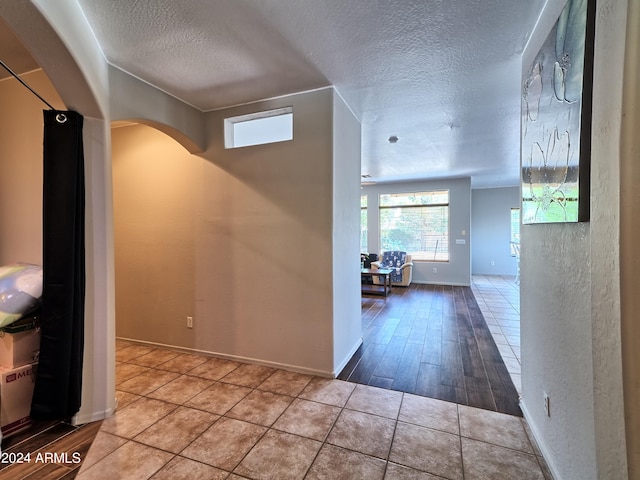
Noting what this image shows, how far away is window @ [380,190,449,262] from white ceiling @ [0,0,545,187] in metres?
4.19

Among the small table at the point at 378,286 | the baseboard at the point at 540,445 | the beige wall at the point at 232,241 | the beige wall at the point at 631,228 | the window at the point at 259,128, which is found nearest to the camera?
the beige wall at the point at 631,228

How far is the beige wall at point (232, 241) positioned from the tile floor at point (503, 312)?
1.98 m

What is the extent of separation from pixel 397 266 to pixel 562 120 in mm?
6195

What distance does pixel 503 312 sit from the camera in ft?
15.8

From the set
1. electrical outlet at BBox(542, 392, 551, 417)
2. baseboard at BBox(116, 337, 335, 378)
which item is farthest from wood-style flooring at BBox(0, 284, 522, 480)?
electrical outlet at BBox(542, 392, 551, 417)

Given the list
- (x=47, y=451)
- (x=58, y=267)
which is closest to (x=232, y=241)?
(x=58, y=267)

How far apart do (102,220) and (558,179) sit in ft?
9.01

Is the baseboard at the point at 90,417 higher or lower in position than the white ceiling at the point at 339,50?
lower

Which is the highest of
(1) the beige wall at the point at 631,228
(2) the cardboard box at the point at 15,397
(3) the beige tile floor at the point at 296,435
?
(1) the beige wall at the point at 631,228

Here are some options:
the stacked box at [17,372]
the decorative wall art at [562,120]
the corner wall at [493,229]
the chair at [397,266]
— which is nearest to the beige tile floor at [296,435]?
the stacked box at [17,372]

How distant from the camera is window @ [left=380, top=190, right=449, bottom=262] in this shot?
7.41 metres

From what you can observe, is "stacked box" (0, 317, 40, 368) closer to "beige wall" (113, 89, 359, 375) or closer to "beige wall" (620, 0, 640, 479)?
"beige wall" (113, 89, 359, 375)

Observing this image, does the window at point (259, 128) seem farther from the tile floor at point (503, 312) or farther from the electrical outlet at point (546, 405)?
the tile floor at point (503, 312)

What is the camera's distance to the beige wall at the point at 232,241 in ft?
8.80
